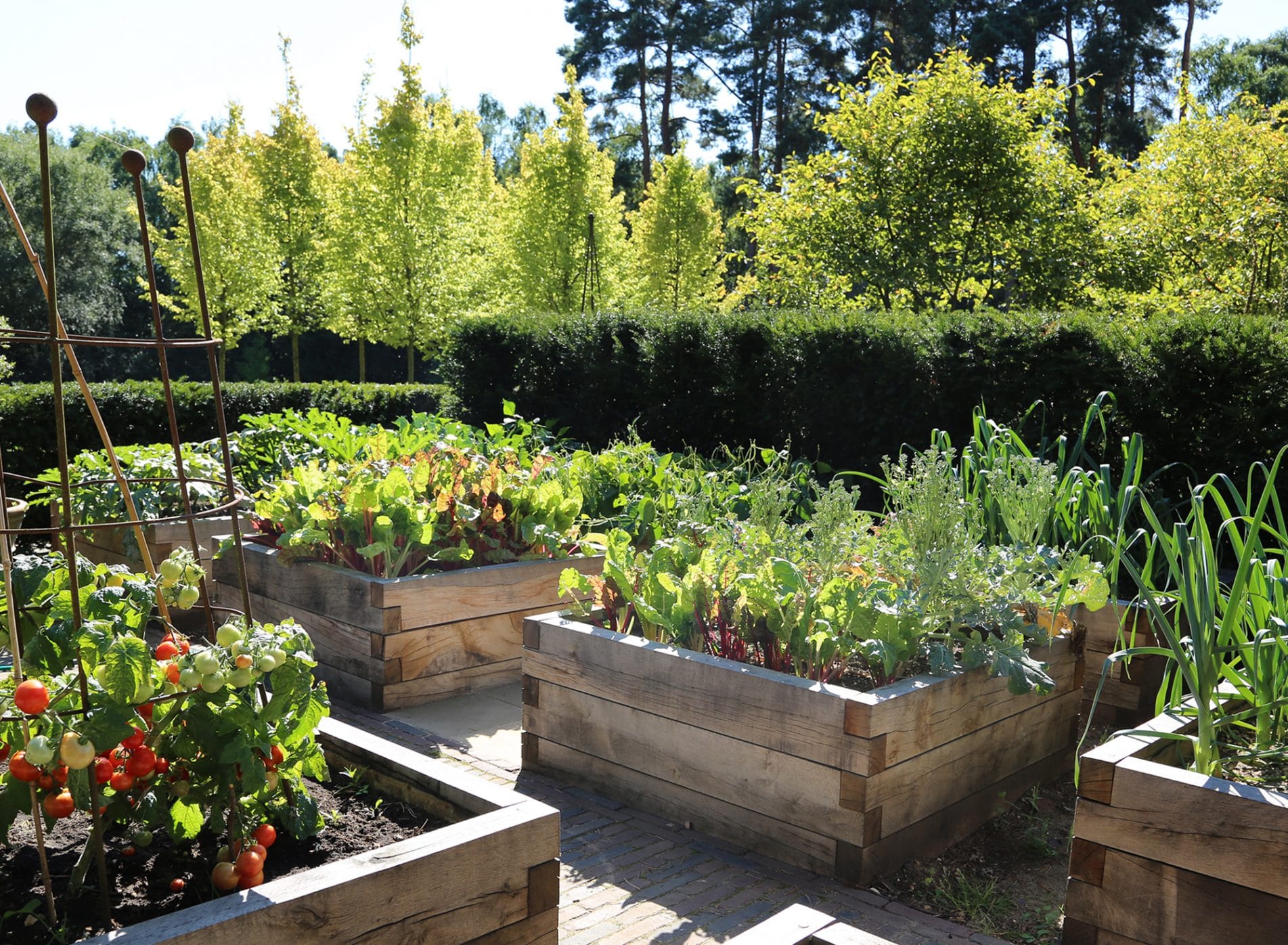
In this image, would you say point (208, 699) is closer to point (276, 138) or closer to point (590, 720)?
point (590, 720)

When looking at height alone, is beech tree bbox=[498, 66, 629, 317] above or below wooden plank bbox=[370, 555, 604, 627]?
above

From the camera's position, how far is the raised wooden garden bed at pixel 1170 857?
1984 millimetres

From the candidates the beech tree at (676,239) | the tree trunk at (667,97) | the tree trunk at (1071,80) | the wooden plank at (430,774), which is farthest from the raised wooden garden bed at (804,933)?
the tree trunk at (667,97)

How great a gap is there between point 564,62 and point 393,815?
→ 2519 cm

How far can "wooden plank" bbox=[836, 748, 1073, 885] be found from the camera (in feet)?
8.51

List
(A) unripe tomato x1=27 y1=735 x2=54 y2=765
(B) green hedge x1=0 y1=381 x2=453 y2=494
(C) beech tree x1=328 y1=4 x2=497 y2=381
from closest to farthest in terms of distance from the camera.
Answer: (A) unripe tomato x1=27 y1=735 x2=54 y2=765
(B) green hedge x1=0 y1=381 x2=453 y2=494
(C) beech tree x1=328 y1=4 x2=497 y2=381

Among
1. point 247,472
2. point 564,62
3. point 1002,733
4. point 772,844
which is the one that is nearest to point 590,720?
point 772,844

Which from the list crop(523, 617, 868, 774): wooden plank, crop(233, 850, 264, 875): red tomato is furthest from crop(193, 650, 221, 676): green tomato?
crop(523, 617, 868, 774): wooden plank

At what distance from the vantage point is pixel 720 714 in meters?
A: 2.83

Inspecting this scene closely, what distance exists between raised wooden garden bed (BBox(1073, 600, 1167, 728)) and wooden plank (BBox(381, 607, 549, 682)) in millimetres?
2204

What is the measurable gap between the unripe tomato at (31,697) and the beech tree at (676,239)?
17434mm

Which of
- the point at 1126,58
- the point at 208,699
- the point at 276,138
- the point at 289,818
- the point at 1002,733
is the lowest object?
the point at 1002,733

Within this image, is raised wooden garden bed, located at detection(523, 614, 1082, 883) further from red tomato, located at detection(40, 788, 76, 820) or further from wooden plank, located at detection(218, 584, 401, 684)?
red tomato, located at detection(40, 788, 76, 820)

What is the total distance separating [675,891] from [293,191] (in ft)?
66.2
